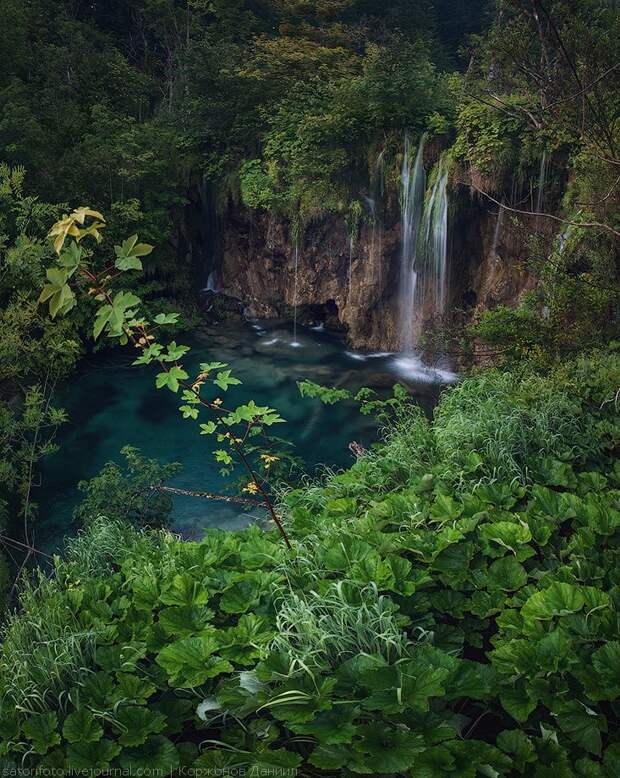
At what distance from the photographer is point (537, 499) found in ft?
8.82

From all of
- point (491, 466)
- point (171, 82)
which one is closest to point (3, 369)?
point (491, 466)

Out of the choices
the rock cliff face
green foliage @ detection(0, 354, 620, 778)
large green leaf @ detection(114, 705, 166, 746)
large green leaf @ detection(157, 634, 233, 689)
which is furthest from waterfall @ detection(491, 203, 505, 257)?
large green leaf @ detection(114, 705, 166, 746)

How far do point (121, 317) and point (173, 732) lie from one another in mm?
1267

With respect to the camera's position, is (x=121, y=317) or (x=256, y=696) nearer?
(x=256, y=696)

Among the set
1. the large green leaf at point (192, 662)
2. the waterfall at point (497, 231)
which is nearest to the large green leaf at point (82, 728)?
the large green leaf at point (192, 662)

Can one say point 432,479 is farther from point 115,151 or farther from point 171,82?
point 171,82

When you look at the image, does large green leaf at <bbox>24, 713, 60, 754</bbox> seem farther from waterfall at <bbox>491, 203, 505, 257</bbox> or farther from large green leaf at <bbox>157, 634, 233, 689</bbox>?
waterfall at <bbox>491, 203, 505, 257</bbox>

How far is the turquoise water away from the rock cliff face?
0.74m

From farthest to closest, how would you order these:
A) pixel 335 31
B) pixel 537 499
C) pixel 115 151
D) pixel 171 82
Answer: pixel 171 82 < pixel 335 31 < pixel 115 151 < pixel 537 499

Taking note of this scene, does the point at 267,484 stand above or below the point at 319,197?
below

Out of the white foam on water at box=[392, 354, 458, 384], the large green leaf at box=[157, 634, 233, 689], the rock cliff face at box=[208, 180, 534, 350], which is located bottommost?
the white foam on water at box=[392, 354, 458, 384]

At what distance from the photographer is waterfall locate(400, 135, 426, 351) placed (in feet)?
39.0

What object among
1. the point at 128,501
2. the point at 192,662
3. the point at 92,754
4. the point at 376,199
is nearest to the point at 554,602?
the point at 192,662

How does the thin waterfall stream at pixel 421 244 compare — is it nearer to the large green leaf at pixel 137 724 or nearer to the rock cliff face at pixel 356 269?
the rock cliff face at pixel 356 269
